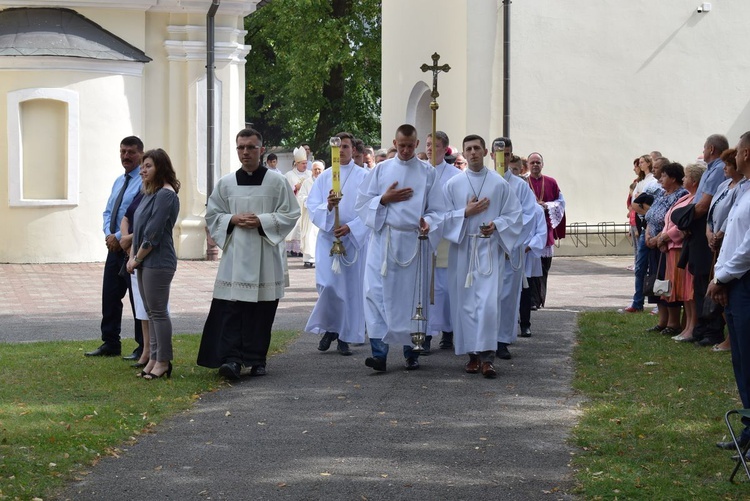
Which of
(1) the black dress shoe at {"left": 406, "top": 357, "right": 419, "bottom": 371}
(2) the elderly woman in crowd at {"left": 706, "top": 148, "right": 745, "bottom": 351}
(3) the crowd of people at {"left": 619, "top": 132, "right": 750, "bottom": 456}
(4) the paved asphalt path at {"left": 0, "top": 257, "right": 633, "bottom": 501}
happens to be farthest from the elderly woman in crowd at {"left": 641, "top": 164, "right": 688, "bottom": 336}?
(1) the black dress shoe at {"left": 406, "top": 357, "right": 419, "bottom": 371}

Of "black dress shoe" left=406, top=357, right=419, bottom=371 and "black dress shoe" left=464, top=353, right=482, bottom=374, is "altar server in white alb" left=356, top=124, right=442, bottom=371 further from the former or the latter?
"black dress shoe" left=464, top=353, right=482, bottom=374

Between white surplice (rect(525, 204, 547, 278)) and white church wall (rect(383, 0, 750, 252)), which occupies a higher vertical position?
white church wall (rect(383, 0, 750, 252))

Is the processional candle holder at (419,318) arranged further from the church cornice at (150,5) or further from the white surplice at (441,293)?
the church cornice at (150,5)

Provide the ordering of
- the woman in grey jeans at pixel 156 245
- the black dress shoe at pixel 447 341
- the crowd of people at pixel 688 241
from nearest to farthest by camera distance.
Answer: the crowd of people at pixel 688 241
the woman in grey jeans at pixel 156 245
the black dress shoe at pixel 447 341

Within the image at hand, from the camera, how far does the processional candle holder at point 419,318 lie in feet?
34.4

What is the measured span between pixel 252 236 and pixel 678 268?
4434mm

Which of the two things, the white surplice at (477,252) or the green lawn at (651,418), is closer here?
the green lawn at (651,418)

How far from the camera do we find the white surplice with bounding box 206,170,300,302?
9.98m

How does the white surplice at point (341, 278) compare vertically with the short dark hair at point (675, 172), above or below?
below

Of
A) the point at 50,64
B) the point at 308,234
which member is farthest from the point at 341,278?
the point at 50,64

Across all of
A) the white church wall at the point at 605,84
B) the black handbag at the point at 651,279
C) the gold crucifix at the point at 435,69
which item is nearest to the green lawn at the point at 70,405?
the gold crucifix at the point at 435,69

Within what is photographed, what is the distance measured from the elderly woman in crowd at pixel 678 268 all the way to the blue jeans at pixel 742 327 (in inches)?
196

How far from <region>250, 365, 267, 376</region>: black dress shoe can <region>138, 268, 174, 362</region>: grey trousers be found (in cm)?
70

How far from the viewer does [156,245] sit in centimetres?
981
